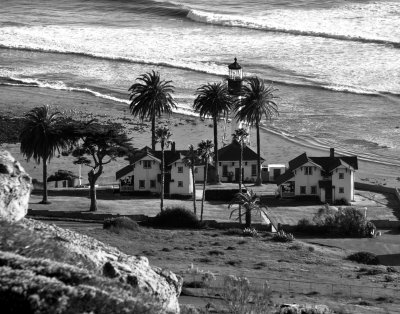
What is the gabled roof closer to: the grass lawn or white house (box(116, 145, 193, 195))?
white house (box(116, 145, 193, 195))

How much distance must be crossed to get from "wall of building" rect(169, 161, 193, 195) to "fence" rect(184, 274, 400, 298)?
2739 cm

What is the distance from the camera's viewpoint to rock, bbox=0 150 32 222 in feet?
94.6

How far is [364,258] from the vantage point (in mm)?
60688

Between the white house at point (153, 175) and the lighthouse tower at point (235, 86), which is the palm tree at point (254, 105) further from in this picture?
the white house at point (153, 175)

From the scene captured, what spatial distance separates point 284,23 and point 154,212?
8077 cm

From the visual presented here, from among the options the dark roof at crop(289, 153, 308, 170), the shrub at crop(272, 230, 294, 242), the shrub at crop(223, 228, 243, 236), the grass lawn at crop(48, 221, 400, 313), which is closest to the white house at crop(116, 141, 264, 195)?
the dark roof at crop(289, 153, 308, 170)

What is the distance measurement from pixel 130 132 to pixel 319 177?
20.0 metres

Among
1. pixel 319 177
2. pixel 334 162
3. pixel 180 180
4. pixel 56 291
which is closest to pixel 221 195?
pixel 180 180

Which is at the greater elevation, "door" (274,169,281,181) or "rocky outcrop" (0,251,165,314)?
"door" (274,169,281,181)

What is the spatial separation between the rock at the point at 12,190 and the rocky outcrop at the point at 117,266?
0.38 m

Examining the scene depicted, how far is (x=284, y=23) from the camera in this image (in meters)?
150

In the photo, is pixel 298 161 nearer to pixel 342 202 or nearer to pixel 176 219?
pixel 342 202

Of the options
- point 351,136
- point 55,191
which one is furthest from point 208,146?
point 351,136

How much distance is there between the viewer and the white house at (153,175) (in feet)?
262
